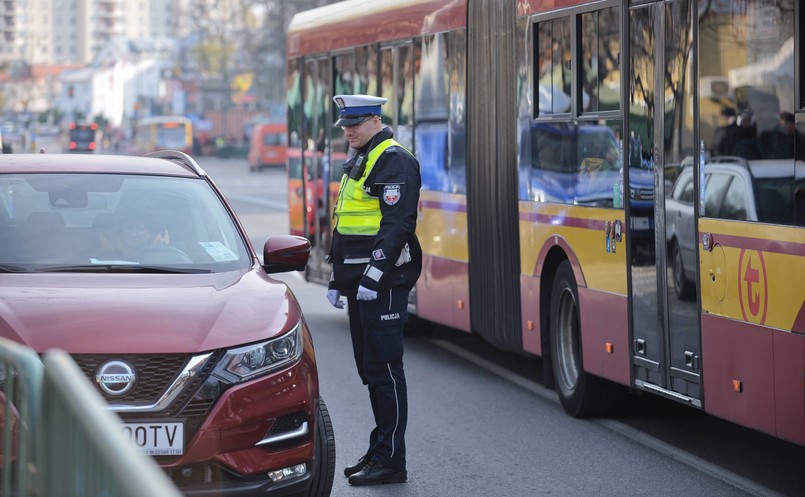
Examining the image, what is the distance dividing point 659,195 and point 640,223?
13.3 inches

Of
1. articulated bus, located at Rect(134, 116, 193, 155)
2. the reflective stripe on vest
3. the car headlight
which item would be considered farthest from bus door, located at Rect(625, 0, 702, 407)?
articulated bus, located at Rect(134, 116, 193, 155)

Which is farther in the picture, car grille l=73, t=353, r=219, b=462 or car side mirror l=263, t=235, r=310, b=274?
car side mirror l=263, t=235, r=310, b=274

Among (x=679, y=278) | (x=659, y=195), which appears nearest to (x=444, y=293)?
(x=659, y=195)

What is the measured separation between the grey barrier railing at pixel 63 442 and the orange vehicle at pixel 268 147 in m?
62.4

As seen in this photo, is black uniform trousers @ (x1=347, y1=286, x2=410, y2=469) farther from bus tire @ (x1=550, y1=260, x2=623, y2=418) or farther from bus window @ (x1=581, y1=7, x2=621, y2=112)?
bus tire @ (x1=550, y1=260, x2=623, y2=418)

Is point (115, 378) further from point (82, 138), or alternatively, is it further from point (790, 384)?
point (82, 138)

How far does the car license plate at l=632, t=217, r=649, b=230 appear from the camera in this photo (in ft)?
27.0

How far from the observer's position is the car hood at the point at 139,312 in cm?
591

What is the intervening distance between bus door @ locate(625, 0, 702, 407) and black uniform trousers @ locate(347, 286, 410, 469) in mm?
1356

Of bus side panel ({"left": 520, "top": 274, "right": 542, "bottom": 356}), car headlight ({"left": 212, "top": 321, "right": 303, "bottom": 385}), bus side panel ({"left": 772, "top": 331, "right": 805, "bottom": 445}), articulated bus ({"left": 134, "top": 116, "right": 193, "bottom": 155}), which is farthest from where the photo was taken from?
articulated bus ({"left": 134, "top": 116, "right": 193, "bottom": 155})

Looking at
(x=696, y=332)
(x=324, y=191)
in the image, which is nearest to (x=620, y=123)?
(x=696, y=332)

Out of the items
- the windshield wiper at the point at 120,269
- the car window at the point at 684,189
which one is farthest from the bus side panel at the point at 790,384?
the windshield wiper at the point at 120,269

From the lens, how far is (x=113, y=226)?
7.26 metres

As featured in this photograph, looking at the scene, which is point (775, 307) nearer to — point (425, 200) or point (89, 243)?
point (89, 243)
